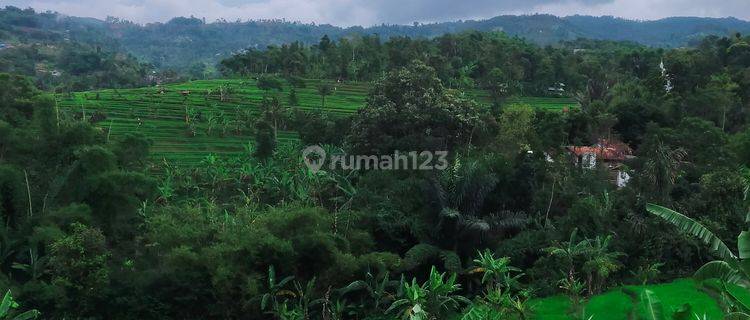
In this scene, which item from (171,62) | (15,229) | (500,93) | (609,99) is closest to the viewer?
(15,229)

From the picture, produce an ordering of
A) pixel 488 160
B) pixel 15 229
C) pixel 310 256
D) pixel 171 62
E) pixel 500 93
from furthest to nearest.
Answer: pixel 171 62 < pixel 500 93 < pixel 488 160 < pixel 15 229 < pixel 310 256

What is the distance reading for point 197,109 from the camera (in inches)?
1587

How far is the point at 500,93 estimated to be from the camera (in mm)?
43500

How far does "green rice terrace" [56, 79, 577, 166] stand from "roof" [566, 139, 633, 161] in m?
11.4

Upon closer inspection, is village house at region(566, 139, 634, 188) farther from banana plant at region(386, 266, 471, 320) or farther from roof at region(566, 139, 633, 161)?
banana plant at region(386, 266, 471, 320)

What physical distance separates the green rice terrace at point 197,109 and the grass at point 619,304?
19578mm

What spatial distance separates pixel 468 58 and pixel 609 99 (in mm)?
16896

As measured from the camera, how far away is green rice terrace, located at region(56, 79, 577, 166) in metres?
33.4

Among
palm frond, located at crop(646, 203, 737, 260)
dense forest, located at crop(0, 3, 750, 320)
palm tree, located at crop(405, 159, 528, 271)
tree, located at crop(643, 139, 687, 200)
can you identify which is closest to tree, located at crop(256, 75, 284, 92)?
dense forest, located at crop(0, 3, 750, 320)

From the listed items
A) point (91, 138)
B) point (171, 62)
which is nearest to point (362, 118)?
point (91, 138)

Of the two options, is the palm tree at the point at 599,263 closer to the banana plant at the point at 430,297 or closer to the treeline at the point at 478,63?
the banana plant at the point at 430,297

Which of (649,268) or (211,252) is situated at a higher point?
A: (211,252)

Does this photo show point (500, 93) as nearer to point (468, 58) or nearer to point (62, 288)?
point (468, 58)

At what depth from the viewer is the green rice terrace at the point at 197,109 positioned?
3344 centimetres
